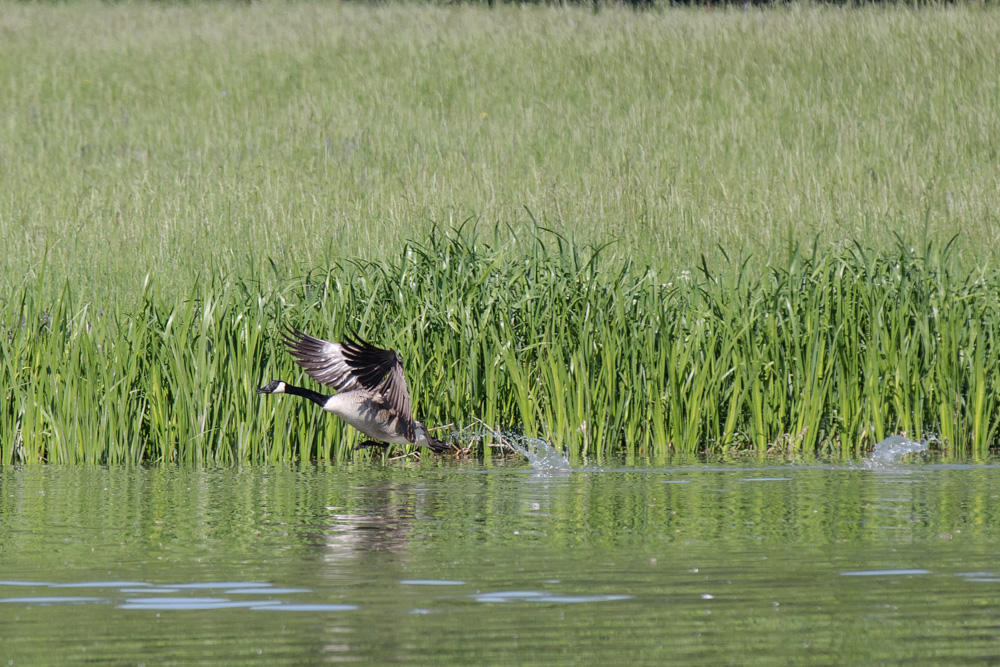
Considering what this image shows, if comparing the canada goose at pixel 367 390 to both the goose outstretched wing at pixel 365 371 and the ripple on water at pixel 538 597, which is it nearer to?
the goose outstretched wing at pixel 365 371

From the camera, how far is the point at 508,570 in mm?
4285

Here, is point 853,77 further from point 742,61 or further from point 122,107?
point 122,107

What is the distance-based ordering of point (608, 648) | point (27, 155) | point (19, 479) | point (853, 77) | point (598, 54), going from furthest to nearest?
point (598, 54)
point (853, 77)
point (27, 155)
point (19, 479)
point (608, 648)

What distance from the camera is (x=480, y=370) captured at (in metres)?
8.09

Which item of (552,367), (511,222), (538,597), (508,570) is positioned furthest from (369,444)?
(511,222)

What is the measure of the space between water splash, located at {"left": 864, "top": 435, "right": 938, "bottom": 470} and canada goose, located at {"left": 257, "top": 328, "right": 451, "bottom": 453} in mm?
2466

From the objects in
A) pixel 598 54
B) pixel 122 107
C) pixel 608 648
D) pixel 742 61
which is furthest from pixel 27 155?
pixel 608 648

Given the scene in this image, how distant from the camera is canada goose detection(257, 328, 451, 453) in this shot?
279 inches

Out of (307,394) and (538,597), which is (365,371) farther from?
(538,597)

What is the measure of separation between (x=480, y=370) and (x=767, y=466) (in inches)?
73.6

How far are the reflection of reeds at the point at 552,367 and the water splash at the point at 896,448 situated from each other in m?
0.08

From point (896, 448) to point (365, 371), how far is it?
3119 millimetres

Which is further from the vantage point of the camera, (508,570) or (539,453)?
(539,453)

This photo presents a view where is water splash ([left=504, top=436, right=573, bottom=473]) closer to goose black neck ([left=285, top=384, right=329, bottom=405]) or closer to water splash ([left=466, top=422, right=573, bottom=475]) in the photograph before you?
water splash ([left=466, top=422, right=573, bottom=475])
